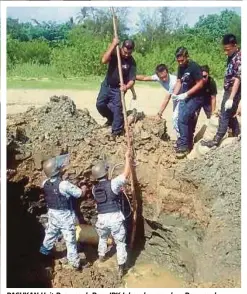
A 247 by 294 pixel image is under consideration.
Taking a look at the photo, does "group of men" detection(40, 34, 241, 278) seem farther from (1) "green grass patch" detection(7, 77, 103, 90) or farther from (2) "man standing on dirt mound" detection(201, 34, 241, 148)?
(1) "green grass patch" detection(7, 77, 103, 90)

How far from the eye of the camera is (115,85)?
147 inches

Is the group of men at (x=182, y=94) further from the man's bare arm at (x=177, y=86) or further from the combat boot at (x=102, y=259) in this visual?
the combat boot at (x=102, y=259)

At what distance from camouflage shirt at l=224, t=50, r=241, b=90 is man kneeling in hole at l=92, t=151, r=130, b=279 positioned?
696 millimetres

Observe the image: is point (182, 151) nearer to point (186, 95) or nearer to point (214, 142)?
point (214, 142)

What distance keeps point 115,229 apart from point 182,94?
0.90 m

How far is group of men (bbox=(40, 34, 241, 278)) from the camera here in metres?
3.41

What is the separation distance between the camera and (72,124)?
3836 millimetres

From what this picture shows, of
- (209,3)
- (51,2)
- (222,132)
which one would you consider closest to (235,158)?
(222,132)

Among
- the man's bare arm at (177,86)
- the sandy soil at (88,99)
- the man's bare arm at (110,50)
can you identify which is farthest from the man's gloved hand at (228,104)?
the sandy soil at (88,99)

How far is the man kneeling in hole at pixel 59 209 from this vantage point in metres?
3.40

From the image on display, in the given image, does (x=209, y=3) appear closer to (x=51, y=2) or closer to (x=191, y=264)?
(x=51, y=2)

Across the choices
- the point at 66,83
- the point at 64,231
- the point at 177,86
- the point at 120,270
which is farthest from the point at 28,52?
the point at 120,270

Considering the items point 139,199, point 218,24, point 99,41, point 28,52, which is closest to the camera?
point 139,199

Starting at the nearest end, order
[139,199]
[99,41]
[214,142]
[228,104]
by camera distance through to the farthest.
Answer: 1. [228,104]
2. [214,142]
3. [139,199]
4. [99,41]
